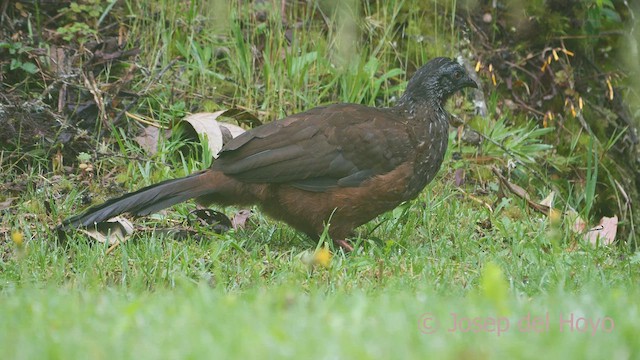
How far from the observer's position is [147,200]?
5.19 meters

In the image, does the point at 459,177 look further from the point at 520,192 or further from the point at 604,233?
the point at 604,233

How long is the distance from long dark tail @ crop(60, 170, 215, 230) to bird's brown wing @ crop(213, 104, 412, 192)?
0.18 meters

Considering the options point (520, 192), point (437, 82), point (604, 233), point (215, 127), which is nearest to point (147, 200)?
point (215, 127)

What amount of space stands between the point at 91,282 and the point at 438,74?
262 centimetres

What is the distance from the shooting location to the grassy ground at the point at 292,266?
8.34 ft

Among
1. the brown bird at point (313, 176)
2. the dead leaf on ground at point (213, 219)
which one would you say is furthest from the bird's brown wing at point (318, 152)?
the dead leaf on ground at point (213, 219)

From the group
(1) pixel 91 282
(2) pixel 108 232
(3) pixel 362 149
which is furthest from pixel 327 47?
(1) pixel 91 282

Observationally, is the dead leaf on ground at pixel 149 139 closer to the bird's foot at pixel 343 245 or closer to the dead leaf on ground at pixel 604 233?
the bird's foot at pixel 343 245

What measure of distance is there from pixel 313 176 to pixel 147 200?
0.94 meters

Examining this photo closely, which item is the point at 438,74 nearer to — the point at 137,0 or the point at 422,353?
the point at 137,0

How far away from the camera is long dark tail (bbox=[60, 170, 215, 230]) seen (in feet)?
16.9

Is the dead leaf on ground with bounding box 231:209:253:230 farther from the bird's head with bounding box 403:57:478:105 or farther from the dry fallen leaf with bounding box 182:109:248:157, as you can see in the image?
the bird's head with bounding box 403:57:478:105

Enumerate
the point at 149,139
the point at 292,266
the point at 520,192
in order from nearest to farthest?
the point at 292,266 < the point at 520,192 < the point at 149,139

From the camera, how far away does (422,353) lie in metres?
2.38
